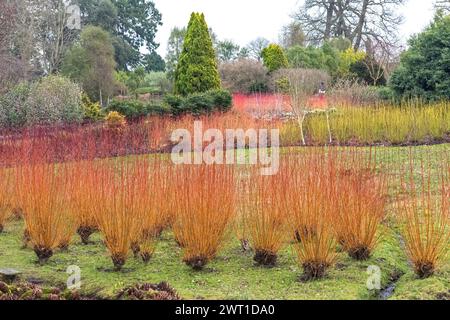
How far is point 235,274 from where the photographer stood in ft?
13.8

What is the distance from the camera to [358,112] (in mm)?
10992

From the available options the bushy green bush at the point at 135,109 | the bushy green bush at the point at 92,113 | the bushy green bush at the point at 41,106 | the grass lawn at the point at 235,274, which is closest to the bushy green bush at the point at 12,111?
the bushy green bush at the point at 41,106

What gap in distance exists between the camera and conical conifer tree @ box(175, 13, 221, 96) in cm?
1483

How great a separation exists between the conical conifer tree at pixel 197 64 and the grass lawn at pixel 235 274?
10103mm

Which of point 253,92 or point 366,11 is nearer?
point 253,92

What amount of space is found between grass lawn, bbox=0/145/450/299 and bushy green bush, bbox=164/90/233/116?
792cm

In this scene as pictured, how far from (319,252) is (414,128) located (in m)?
6.88

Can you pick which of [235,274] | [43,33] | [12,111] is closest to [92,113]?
[12,111]

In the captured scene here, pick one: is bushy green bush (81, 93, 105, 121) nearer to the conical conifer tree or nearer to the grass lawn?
the conical conifer tree

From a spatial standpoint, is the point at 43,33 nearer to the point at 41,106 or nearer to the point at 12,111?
the point at 12,111

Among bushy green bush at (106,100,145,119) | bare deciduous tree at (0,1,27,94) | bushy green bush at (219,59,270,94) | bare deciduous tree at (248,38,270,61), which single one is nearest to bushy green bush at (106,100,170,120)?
bushy green bush at (106,100,145,119)

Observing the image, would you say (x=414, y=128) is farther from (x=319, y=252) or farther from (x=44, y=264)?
(x=44, y=264)
